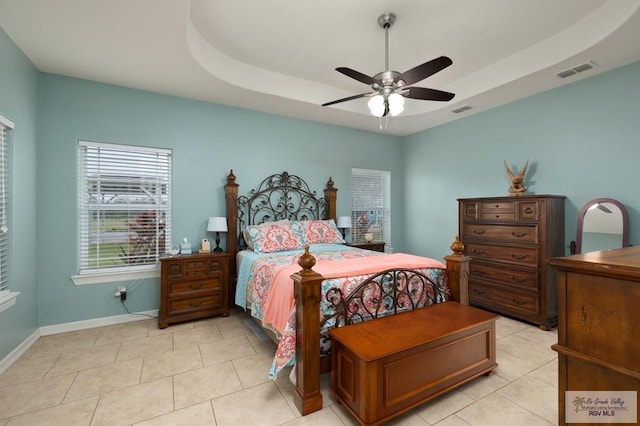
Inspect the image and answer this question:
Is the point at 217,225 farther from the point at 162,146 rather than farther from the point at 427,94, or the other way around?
the point at 427,94

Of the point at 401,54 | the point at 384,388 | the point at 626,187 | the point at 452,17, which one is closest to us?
the point at 384,388

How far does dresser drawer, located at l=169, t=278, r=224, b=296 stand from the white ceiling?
233 cm

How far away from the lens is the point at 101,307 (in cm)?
334

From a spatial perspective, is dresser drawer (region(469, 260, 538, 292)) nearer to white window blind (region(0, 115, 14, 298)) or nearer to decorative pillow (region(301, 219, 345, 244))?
decorative pillow (region(301, 219, 345, 244))

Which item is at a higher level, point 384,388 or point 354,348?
point 354,348

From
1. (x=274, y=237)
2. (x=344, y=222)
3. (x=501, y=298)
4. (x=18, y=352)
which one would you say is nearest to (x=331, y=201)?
(x=344, y=222)

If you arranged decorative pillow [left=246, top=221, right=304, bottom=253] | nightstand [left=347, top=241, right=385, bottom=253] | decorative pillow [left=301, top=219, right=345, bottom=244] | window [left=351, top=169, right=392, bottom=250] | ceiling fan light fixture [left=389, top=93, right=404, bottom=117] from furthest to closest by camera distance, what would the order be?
1. window [left=351, top=169, right=392, bottom=250]
2. nightstand [left=347, top=241, right=385, bottom=253]
3. decorative pillow [left=301, top=219, right=345, bottom=244]
4. decorative pillow [left=246, top=221, right=304, bottom=253]
5. ceiling fan light fixture [left=389, top=93, right=404, bottom=117]

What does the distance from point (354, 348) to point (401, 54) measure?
307 centimetres

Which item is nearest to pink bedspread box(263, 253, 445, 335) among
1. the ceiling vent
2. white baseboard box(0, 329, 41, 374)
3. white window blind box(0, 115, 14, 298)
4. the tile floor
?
the tile floor

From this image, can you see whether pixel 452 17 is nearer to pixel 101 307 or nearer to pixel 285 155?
pixel 285 155

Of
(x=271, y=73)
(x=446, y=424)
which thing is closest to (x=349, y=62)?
(x=271, y=73)

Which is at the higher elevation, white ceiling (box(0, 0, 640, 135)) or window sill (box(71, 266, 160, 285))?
white ceiling (box(0, 0, 640, 135))

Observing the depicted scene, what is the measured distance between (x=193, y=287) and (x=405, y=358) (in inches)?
103

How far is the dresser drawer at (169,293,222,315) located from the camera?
3312 mm
